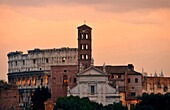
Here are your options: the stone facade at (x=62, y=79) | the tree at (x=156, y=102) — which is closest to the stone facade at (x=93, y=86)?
the stone facade at (x=62, y=79)

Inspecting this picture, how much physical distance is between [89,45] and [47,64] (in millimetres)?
46807

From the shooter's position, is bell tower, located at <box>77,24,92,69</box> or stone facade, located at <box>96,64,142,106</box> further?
stone facade, located at <box>96,64,142,106</box>

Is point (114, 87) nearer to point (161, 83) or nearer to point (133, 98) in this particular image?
point (133, 98)

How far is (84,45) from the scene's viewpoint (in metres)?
120

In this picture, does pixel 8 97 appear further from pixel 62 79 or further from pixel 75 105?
pixel 62 79

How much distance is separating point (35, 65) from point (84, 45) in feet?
164

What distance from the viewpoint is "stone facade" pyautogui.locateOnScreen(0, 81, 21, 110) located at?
316 ft

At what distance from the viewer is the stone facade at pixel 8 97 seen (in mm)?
96188

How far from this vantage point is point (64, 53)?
541 feet

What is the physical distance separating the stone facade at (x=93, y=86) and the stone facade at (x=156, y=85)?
19131 millimetres

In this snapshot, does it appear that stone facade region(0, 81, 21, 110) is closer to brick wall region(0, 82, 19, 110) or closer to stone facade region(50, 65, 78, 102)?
brick wall region(0, 82, 19, 110)

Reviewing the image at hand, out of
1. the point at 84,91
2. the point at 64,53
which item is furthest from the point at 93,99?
the point at 64,53

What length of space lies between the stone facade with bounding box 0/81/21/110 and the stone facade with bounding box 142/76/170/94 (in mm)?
42200

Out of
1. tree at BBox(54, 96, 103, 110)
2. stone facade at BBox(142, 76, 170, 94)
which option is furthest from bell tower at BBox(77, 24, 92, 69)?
stone facade at BBox(142, 76, 170, 94)
